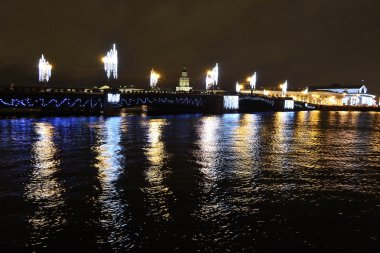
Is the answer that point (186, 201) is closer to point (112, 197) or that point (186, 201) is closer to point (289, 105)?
point (112, 197)

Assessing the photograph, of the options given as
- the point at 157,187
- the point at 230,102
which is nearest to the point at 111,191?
the point at 157,187

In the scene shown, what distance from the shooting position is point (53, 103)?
74.1m

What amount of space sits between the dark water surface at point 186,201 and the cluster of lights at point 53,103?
130 ft

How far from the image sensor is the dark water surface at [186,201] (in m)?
12.3

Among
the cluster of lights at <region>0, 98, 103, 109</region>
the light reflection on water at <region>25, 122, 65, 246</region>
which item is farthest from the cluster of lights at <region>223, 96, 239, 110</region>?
the light reflection on water at <region>25, 122, 65, 246</region>

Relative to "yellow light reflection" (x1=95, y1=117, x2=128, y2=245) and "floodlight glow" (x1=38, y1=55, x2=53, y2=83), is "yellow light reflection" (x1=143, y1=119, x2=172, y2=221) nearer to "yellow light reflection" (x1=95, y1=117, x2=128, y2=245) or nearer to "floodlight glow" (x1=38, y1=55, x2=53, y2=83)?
"yellow light reflection" (x1=95, y1=117, x2=128, y2=245)

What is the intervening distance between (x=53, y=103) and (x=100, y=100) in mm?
12137

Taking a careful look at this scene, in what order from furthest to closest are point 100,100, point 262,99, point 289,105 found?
point 289,105, point 262,99, point 100,100

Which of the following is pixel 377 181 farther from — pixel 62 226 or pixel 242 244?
pixel 62 226

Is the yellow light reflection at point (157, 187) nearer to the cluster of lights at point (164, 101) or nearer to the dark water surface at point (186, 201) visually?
the dark water surface at point (186, 201)

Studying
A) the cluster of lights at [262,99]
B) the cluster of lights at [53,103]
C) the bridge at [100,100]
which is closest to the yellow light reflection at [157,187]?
the cluster of lights at [53,103]

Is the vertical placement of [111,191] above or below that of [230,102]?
below

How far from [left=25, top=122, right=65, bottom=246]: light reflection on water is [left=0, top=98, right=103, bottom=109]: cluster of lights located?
4315 cm

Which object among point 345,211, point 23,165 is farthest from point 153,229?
point 23,165
